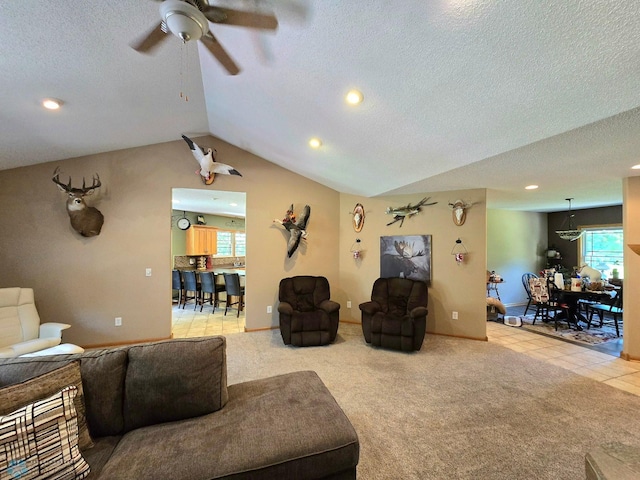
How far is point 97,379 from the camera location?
146 centimetres

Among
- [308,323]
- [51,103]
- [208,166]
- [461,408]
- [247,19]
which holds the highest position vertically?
[247,19]

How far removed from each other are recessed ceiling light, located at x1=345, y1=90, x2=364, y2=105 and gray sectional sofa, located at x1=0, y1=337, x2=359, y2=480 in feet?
7.65

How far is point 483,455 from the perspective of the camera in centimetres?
188

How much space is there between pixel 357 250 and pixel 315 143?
2.28 metres

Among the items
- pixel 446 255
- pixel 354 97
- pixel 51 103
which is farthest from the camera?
pixel 446 255

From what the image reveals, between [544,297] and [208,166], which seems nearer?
[208,166]

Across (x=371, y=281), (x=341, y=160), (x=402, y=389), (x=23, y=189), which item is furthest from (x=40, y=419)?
(x=371, y=281)

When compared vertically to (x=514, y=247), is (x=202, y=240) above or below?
above

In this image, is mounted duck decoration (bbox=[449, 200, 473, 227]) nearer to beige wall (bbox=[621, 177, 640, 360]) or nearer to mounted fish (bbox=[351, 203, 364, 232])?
mounted fish (bbox=[351, 203, 364, 232])

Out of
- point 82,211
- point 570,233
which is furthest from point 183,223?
point 570,233

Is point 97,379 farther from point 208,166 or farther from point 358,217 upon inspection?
point 358,217

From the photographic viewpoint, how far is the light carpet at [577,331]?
438 centimetres

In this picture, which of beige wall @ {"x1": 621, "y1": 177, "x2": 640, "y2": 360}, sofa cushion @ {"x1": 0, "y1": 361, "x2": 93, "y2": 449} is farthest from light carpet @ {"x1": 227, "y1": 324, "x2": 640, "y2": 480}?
beige wall @ {"x1": 621, "y1": 177, "x2": 640, "y2": 360}

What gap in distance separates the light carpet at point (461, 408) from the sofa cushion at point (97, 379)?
0.83 meters
